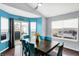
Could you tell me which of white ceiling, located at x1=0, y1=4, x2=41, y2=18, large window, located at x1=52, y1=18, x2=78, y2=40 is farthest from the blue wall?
large window, located at x1=52, y1=18, x2=78, y2=40

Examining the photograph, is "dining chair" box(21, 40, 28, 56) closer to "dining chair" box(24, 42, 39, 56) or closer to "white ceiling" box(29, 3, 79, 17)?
"dining chair" box(24, 42, 39, 56)

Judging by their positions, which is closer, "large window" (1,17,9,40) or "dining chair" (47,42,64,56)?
"large window" (1,17,9,40)

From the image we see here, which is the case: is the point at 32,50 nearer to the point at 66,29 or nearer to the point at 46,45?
the point at 46,45

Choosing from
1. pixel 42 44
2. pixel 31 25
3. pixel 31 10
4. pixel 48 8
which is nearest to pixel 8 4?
pixel 31 10

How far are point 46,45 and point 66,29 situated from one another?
528 millimetres

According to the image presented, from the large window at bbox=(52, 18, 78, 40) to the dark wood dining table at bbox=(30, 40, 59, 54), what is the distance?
18 centimetres

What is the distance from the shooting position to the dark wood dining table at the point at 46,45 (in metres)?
1.63

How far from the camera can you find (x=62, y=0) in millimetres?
1481

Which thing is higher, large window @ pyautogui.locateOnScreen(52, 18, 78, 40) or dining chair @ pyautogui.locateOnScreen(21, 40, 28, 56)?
large window @ pyautogui.locateOnScreen(52, 18, 78, 40)

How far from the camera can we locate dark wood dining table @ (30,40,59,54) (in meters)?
1.63

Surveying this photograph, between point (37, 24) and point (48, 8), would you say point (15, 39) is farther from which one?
point (48, 8)

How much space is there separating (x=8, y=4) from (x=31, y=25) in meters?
0.57

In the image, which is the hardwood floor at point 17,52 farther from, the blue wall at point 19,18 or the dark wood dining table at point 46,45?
the dark wood dining table at point 46,45

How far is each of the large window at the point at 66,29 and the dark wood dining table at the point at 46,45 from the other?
0.60ft
